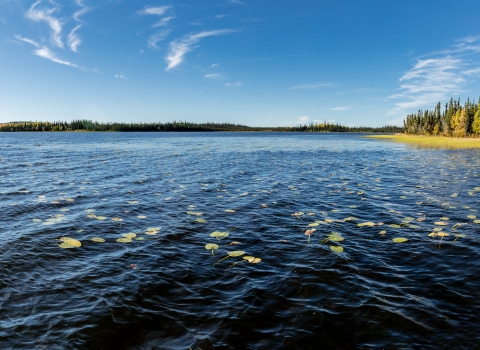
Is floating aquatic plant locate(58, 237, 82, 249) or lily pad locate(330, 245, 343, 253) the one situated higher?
lily pad locate(330, 245, 343, 253)

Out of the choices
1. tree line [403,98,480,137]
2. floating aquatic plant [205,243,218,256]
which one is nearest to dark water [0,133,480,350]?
floating aquatic plant [205,243,218,256]

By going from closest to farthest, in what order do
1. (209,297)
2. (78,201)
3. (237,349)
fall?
(237,349) < (209,297) < (78,201)

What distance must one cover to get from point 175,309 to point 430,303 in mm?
6398

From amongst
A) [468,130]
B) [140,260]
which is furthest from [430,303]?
[468,130]

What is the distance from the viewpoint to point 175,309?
290 inches

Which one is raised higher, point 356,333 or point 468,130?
point 468,130

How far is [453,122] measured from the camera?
465 ft

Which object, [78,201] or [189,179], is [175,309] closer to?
[78,201]

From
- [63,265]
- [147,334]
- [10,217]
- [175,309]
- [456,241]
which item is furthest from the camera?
[10,217]

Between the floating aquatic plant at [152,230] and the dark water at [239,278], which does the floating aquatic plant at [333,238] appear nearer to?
the dark water at [239,278]

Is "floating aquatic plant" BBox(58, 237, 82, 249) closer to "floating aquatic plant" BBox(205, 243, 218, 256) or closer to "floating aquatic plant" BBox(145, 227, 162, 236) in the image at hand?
"floating aquatic plant" BBox(145, 227, 162, 236)

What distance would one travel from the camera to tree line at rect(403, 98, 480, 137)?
123625mm

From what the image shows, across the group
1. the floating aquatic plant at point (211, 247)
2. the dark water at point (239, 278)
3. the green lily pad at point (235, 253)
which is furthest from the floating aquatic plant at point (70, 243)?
the green lily pad at point (235, 253)

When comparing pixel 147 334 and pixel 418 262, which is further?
pixel 418 262
